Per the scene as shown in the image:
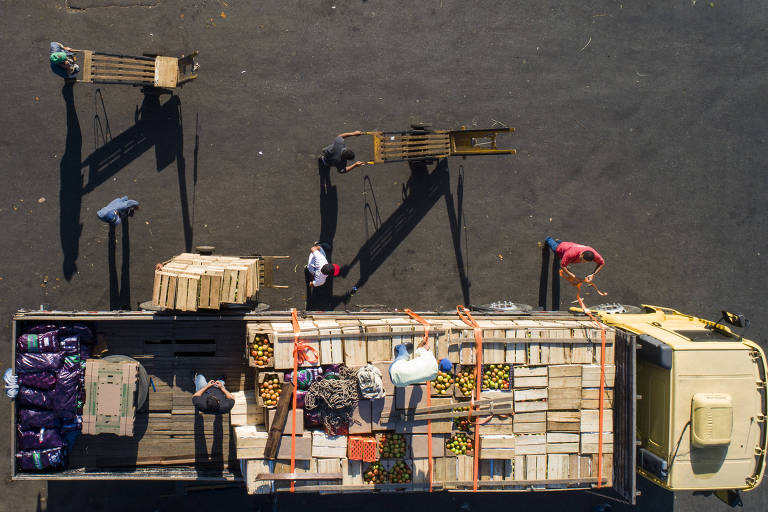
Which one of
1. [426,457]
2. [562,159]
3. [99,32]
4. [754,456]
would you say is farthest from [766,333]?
[99,32]

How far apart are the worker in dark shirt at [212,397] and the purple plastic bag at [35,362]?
→ 8.71 feet

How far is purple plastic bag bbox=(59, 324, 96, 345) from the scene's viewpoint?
9719 mm

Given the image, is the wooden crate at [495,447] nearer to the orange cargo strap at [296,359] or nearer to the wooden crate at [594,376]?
the wooden crate at [594,376]

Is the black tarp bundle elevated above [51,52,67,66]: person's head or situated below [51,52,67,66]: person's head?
below

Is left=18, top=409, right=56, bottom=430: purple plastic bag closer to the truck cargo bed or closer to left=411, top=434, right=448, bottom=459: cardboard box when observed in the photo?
the truck cargo bed

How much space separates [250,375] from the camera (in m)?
10.2

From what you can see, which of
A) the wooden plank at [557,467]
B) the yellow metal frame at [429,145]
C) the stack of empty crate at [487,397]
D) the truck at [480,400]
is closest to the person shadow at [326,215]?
the yellow metal frame at [429,145]

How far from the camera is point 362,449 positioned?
29.6 ft

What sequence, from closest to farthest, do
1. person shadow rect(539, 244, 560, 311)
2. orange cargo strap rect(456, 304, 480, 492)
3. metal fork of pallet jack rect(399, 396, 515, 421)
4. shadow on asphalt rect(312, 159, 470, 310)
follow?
metal fork of pallet jack rect(399, 396, 515, 421) → orange cargo strap rect(456, 304, 480, 492) → shadow on asphalt rect(312, 159, 470, 310) → person shadow rect(539, 244, 560, 311)

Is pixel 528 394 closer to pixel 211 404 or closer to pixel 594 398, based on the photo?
pixel 594 398

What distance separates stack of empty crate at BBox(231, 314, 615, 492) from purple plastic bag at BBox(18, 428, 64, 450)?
377cm

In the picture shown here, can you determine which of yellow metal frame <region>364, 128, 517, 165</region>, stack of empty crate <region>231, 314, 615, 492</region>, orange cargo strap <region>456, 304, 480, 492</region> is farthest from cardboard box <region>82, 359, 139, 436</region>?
yellow metal frame <region>364, 128, 517, 165</region>

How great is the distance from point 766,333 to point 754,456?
4671 millimetres

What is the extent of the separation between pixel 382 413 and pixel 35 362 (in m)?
6.64
